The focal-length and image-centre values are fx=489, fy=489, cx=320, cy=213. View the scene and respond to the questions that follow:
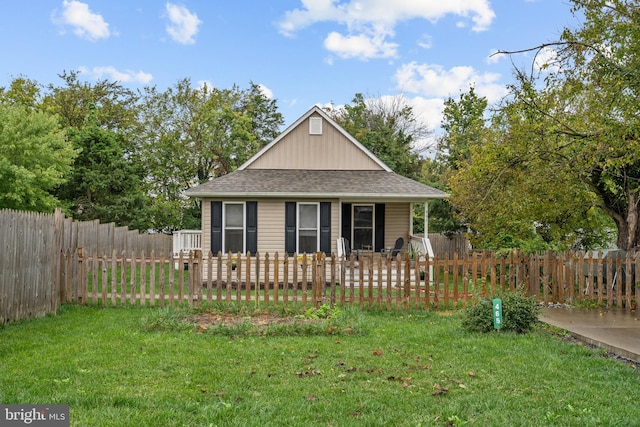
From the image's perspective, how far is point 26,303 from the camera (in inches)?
343

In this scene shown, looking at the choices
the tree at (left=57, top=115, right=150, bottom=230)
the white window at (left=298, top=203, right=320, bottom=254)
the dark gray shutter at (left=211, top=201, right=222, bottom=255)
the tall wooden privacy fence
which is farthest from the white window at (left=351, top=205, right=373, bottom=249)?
the tree at (left=57, top=115, right=150, bottom=230)

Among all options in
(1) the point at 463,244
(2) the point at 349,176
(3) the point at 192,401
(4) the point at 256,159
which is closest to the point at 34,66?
(4) the point at 256,159

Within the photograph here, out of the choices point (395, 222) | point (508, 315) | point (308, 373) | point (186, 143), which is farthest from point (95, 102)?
point (308, 373)

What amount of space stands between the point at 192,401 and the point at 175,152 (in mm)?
29317

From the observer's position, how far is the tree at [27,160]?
18.5 metres

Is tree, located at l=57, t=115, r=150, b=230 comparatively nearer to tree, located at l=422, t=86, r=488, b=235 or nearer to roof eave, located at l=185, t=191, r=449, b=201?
roof eave, located at l=185, t=191, r=449, b=201

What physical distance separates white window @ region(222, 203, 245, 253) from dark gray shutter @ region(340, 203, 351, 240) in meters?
3.99

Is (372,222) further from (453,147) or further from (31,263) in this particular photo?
(31,263)

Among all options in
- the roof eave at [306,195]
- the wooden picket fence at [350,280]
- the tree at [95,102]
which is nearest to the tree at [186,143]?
the tree at [95,102]

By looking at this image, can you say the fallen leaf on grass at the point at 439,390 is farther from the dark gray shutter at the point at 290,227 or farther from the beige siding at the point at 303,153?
the beige siding at the point at 303,153

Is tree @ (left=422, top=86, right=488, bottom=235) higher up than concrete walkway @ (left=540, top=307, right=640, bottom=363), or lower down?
higher up

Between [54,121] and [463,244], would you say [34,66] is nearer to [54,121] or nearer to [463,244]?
[54,121]

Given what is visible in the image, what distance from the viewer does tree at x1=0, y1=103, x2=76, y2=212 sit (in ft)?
60.8

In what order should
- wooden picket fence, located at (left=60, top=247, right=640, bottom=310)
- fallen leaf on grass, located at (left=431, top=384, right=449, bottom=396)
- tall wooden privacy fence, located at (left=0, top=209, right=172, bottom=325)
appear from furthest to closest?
wooden picket fence, located at (left=60, top=247, right=640, bottom=310), tall wooden privacy fence, located at (left=0, top=209, right=172, bottom=325), fallen leaf on grass, located at (left=431, top=384, right=449, bottom=396)
